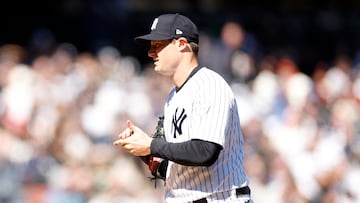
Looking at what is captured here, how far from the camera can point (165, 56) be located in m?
6.28

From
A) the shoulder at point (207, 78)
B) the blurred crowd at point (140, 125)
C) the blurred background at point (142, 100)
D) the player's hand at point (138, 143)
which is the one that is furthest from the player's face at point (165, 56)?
the blurred crowd at point (140, 125)

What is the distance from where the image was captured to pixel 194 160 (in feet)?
19.5

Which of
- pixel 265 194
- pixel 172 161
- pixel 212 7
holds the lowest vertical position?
pixel 265 194

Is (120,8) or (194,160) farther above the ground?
(120,8)

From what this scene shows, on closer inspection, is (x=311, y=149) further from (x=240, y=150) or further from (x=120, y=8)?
(x=120, y=8)

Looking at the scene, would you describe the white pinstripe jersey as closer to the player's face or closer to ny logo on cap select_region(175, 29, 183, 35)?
the player's face

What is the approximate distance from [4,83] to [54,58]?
→ 5.23 ft

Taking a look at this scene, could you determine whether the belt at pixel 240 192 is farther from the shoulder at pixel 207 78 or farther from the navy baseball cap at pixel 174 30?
the navy baseball cap at pixel 174 30

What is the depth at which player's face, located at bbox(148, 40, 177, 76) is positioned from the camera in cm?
627

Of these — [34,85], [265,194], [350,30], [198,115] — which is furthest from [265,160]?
[350,30]

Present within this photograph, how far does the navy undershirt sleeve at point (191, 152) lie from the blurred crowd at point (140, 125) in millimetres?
4396

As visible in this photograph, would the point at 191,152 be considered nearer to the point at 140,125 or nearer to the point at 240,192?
the point at 240,192

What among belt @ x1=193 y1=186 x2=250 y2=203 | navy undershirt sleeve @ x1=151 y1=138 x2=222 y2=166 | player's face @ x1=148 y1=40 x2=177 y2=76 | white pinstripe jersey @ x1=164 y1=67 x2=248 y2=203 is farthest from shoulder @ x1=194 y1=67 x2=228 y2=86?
belt @ x1=193 y1=186 x2=250 y2=203

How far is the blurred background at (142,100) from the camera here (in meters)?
11.1
